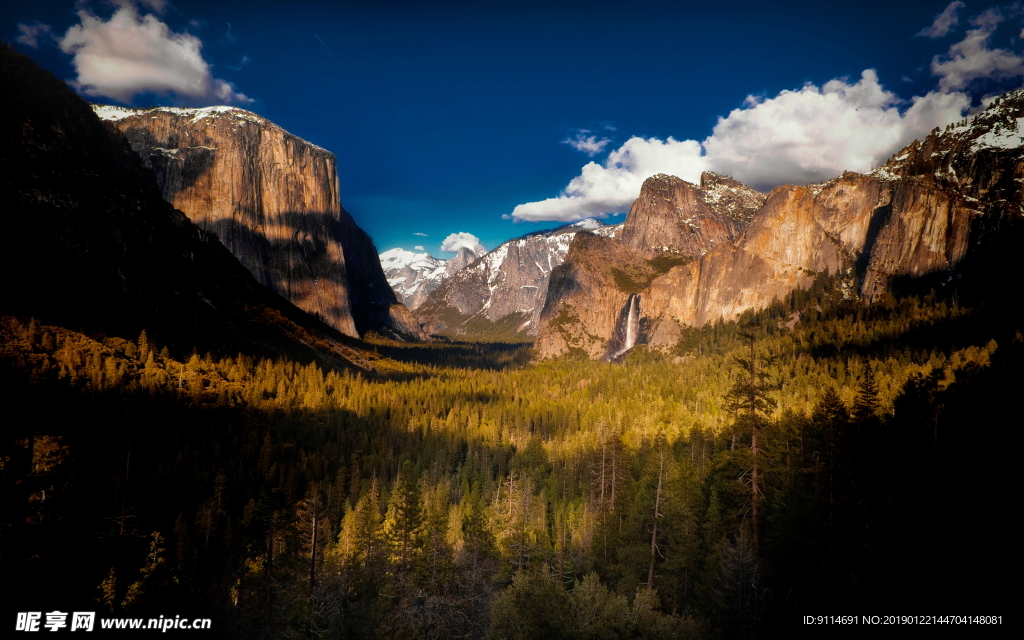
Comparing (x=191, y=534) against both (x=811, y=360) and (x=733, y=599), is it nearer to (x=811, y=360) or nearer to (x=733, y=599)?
(x=733, y=599)

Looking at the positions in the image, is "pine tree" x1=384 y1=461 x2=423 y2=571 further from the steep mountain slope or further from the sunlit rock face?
the sunlit rock face

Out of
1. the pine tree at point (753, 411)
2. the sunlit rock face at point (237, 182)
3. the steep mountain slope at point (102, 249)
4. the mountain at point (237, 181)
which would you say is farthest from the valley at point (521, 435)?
the sunlit rock face at point (237, 182)

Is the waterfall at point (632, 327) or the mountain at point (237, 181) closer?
the mountain at point (237, 181)

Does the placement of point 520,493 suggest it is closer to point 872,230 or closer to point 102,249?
point 102,249

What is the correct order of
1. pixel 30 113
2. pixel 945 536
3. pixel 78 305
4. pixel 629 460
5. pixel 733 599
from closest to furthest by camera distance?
1. pixel 945 536
2. pixel 733 599
3. pixel 629 460
4. pixel 78 305
5. pixel 30 113

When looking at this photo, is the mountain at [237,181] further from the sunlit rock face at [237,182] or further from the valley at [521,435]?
the valley at [521,435]

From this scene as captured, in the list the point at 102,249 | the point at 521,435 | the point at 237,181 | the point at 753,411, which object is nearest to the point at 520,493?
the point at 521,435

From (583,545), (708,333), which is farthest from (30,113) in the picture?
(708,333)
